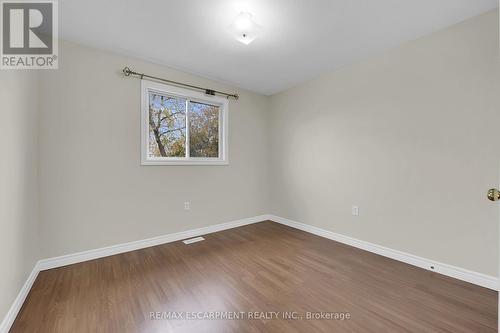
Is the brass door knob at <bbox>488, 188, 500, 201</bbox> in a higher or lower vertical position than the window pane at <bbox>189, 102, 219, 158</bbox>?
lower

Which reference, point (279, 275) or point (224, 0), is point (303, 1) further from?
point (279, 275)

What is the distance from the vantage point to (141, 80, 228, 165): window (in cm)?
286

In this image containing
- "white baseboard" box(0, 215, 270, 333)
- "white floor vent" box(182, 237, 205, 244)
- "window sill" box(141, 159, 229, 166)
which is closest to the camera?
"white baseboard" box(0, 215, 270, 333)

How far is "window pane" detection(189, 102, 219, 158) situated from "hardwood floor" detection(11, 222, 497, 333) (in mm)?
1570

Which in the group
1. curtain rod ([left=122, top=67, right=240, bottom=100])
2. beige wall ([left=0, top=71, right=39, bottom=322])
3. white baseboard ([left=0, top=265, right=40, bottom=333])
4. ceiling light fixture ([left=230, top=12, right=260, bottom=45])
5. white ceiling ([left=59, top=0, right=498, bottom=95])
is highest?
white ceiling ([left=59, top=0, right=498, bottom=95])

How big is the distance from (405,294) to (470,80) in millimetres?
2018

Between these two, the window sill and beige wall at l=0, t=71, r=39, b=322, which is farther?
the window sill

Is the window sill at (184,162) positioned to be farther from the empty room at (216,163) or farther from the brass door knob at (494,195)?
the brass door knob at (494,195)

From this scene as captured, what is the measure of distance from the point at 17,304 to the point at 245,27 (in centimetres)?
289

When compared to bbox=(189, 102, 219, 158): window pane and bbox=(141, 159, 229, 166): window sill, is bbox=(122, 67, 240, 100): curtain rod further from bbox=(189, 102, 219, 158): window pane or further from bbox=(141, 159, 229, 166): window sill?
bbox=(141, 159, 229, 166): window sill

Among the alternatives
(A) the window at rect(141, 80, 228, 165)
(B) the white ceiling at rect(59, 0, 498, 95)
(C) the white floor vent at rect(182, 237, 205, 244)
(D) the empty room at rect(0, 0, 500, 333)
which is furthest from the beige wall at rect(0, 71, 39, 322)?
(C) the white floor vent at rect(182, 237, 205, 244)

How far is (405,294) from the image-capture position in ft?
5.83

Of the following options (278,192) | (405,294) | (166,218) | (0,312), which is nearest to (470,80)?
(405,294)

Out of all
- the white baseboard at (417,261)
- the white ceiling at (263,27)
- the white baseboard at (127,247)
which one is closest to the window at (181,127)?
the white ceiling at (263,27)
